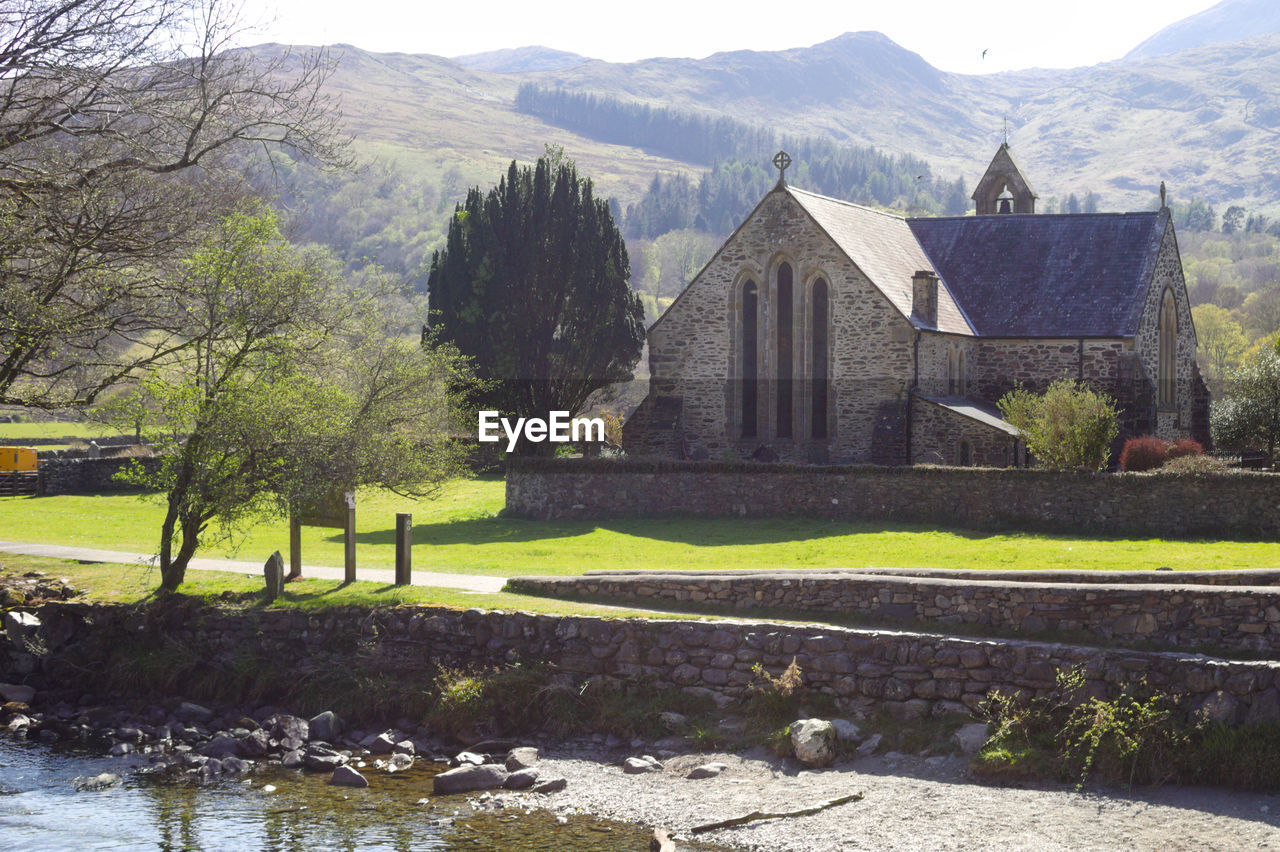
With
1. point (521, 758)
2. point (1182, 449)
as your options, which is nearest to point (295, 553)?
point (521, 758)

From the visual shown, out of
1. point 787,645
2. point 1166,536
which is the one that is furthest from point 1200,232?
point 787,645

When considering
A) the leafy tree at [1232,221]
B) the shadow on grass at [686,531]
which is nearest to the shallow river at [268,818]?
the shadow on grass at [686,531]

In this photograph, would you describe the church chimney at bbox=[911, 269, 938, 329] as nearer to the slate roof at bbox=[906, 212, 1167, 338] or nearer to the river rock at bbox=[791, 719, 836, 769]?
the slate roof at bbox=[906, 212, 1167, 338]

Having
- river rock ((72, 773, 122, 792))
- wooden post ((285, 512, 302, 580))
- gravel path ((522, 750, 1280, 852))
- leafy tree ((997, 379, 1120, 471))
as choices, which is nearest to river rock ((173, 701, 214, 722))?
river rock ((72, 773, 122, 792))

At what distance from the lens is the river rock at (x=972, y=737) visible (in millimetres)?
15219

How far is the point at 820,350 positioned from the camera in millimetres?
38750

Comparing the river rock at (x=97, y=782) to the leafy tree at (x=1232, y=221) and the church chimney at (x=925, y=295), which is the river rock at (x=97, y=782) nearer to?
the church chimney at (x=925, y=295)

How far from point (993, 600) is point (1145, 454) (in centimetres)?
1582

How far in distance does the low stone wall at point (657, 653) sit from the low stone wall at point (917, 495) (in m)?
13.1

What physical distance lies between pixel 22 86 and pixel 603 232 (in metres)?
27.3

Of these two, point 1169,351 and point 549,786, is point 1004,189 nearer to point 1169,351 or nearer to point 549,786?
point 1169,351

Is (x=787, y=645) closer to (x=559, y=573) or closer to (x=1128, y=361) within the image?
(x=559, y=573)

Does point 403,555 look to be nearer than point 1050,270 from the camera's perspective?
Yes

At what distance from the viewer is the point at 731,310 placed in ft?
130
